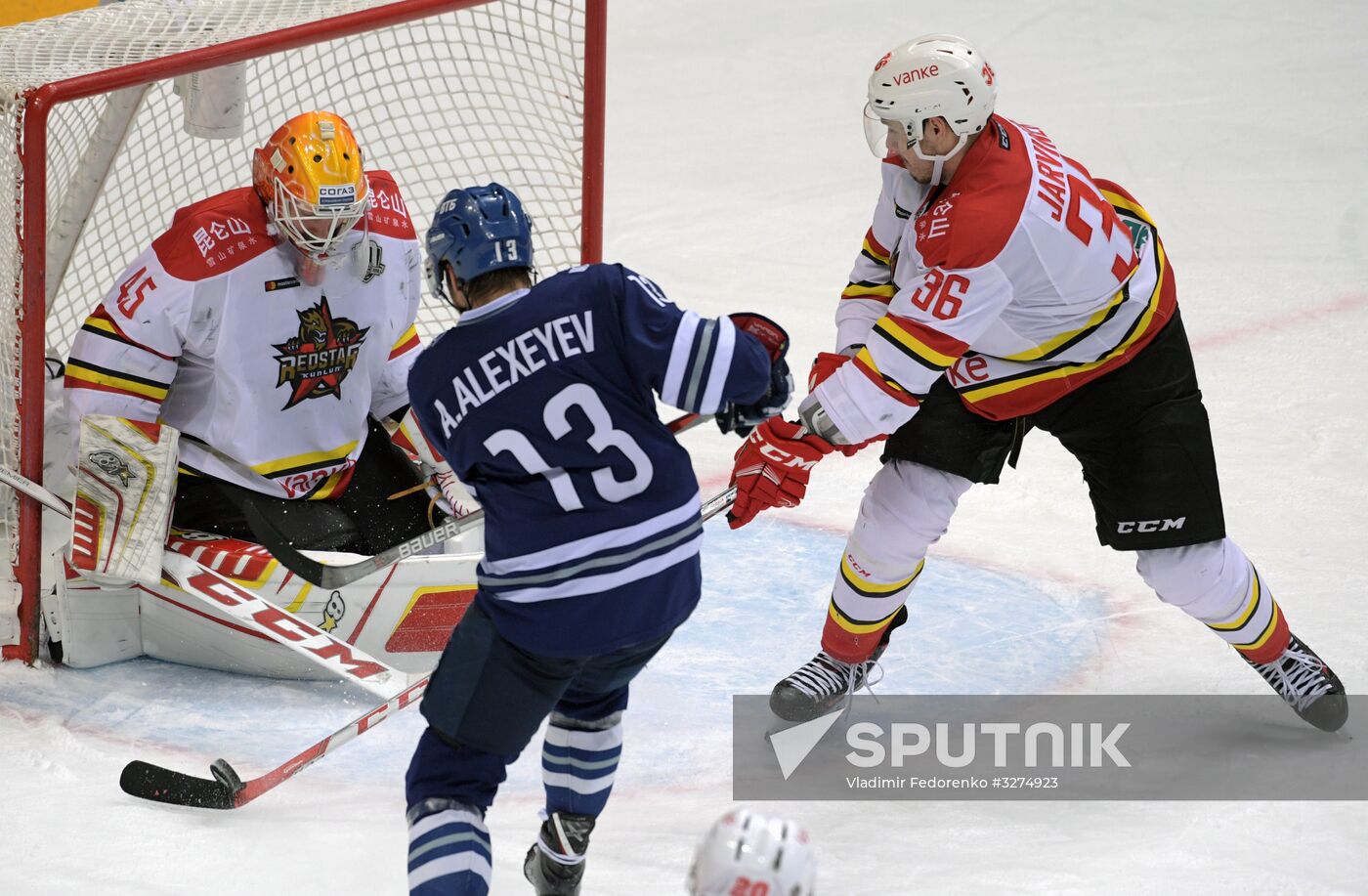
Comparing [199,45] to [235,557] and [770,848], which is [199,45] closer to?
[235,557]

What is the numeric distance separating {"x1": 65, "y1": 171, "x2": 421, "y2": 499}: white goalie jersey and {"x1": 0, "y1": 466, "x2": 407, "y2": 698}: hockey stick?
0.17 m

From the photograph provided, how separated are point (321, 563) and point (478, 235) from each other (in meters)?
1.25

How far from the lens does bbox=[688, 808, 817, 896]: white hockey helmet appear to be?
1260 mm

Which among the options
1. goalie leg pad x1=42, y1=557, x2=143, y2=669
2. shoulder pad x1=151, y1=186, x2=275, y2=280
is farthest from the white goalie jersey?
goalie leg pad x1=42, y1=557, x2=143, y2=669

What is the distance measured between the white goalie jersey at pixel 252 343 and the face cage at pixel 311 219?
0.09 meters

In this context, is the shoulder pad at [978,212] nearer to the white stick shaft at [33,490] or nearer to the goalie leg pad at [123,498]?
the goalie leg pad at [123,498]

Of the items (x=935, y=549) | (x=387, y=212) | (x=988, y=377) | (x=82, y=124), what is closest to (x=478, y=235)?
(x=988, y=377)

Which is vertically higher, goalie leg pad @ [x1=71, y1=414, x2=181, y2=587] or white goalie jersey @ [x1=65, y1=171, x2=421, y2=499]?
white goalie jersey @ [x1=65, y1=171, x2=421, y2=499]

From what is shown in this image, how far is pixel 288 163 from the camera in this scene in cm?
268

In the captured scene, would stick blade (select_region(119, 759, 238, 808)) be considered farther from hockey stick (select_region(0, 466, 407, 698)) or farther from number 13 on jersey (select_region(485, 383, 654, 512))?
number 13 on jersey (select_region(485, 383, 654, 512))

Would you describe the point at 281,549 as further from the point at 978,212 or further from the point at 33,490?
the point at 978,212

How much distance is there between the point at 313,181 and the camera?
8.72 feet

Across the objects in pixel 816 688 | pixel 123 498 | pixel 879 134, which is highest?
pixel 879 134

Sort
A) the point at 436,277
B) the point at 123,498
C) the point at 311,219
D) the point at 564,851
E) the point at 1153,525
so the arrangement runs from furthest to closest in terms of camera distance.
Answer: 1. the point at 123,498
2. the point at 311,219
3. the point at 1153,525
4. the point at 564,851
5. the point at 436,277
